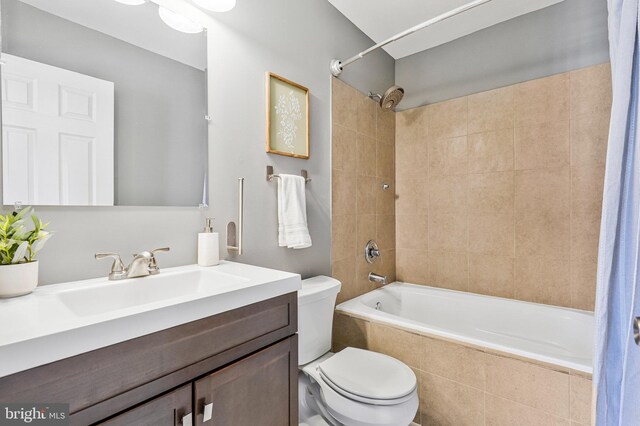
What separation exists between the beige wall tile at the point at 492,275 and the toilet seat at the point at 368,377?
1.20 meters

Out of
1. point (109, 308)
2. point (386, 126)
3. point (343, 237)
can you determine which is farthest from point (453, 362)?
point (386, 126)

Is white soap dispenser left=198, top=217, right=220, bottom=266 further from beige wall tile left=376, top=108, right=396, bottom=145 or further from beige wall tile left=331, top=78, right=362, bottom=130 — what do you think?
beige wall tile left=376, top=108, right=396, bottom=145

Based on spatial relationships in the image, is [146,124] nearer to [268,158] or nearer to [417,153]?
[268,158]

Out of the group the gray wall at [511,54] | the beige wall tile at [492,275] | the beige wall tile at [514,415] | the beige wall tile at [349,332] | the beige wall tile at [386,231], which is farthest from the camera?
the beige wall tile at [386,231]

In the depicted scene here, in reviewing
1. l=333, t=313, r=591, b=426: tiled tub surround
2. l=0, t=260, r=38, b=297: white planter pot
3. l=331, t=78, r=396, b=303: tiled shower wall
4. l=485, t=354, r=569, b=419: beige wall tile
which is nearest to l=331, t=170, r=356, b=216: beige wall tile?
l=331, t=78, r=396, b=303: tiled shower wall

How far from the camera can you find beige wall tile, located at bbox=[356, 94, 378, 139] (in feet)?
7.53

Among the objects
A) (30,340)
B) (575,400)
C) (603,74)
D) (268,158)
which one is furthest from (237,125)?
(603,74)

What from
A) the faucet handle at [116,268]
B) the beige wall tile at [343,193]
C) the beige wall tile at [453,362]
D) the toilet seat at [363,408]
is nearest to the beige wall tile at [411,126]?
the beige wall tile at [343,193]

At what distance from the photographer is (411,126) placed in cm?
265

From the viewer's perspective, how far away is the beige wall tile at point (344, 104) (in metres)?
2.05

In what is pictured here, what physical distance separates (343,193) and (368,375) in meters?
1.15

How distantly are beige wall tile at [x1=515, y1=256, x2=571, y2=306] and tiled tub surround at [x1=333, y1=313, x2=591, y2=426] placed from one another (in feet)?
3.05

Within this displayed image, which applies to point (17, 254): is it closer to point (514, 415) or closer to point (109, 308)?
point (109, 308)

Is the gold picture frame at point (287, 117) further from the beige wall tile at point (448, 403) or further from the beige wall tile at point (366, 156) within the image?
the beige wall tile at point (448, 403)
